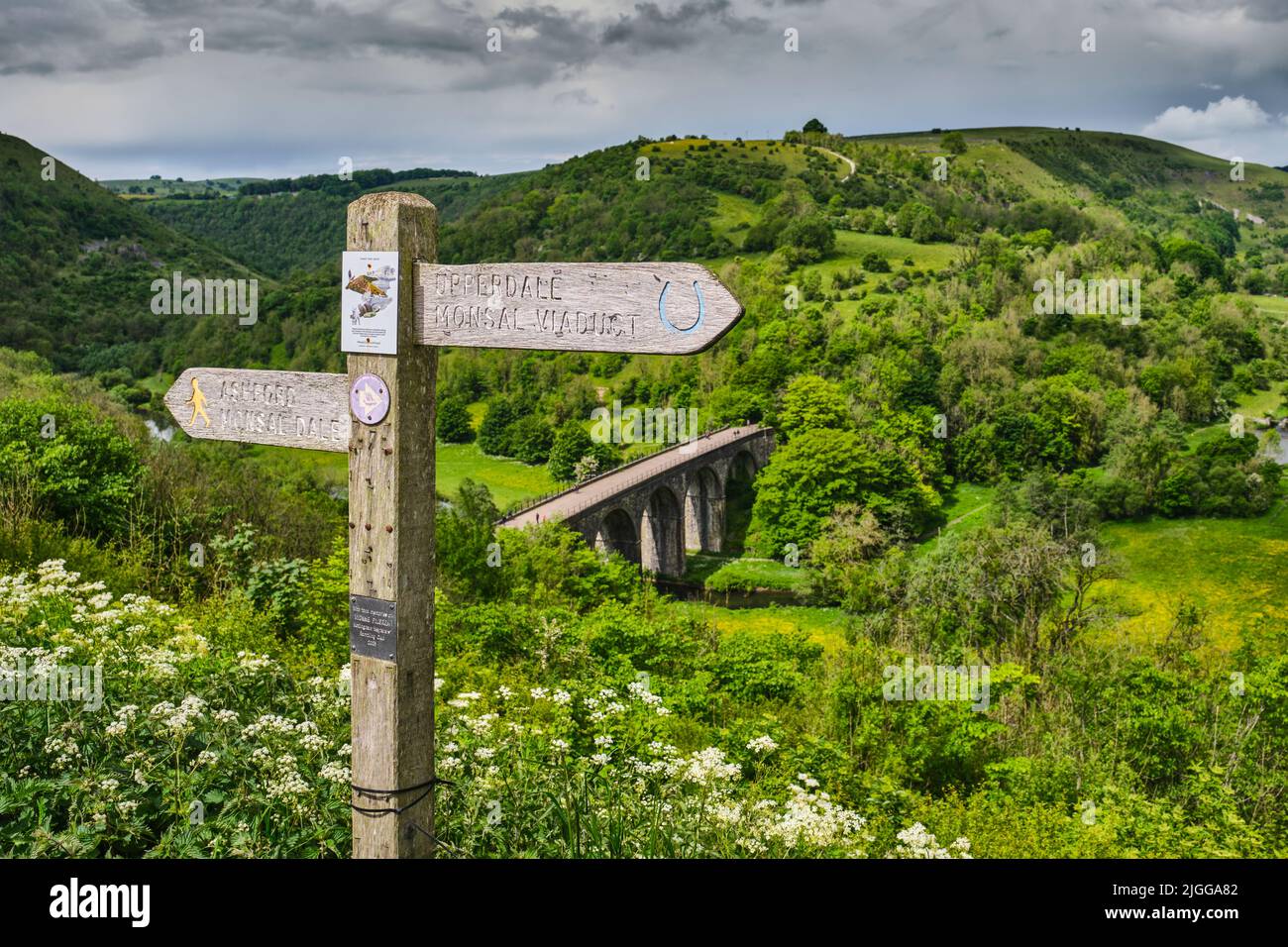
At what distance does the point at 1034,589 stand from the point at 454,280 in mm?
22752

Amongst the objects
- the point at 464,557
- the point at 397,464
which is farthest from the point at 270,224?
the point at 397,464

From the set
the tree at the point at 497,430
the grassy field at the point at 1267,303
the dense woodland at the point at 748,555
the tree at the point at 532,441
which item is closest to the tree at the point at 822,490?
the dense woodland at the point at 748,555

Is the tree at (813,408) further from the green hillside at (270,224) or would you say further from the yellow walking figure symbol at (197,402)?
the green hillside at (270,224)

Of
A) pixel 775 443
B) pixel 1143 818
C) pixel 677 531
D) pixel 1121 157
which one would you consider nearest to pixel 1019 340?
pixel 775 443

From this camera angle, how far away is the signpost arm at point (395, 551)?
3.55 metres

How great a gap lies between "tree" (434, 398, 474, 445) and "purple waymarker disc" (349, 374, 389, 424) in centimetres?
6442

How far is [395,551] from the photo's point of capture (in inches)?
140

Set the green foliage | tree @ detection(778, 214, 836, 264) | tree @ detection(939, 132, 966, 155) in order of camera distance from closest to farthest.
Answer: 1. the green foliage
2. tree @ detection(778, 214, 836, 264)
3. tree @ detection(939, 132, 966, 155)

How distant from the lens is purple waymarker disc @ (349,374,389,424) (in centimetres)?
353

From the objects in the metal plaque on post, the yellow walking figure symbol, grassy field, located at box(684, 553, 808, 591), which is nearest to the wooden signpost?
the metal plaque on post

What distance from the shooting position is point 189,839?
154 inches

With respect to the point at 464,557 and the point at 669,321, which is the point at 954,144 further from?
the point at 669,321

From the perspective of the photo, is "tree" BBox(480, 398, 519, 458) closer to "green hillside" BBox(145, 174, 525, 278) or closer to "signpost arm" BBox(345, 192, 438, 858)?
"green hillside" BBox(145, 174, 525, 278)
